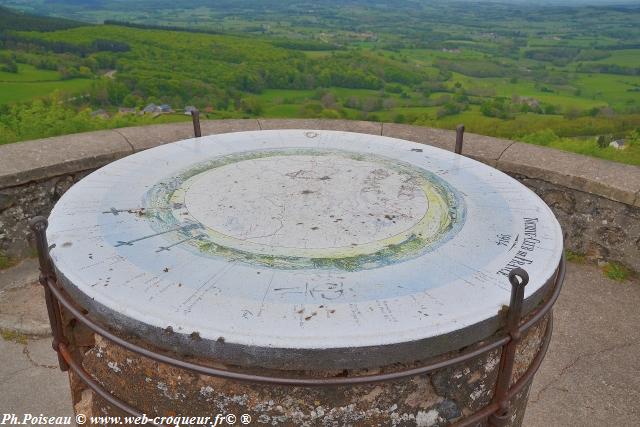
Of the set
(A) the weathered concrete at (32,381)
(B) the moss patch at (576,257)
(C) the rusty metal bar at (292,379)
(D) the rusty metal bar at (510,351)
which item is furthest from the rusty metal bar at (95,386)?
(B) the moss patch at (576,257)

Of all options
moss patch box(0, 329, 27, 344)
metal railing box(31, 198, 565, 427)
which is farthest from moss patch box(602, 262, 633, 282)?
moss patch box(0, 329, 27, 344)

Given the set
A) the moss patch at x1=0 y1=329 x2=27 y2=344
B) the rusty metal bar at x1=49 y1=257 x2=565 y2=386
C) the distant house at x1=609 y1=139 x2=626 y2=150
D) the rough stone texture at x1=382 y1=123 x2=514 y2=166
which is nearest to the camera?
the rusty metal bar at x1=49 y1=257 x2=565 y2=386

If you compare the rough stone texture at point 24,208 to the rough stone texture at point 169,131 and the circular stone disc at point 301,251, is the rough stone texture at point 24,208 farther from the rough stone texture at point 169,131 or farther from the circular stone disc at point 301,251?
the circular stone disc at point 301,251

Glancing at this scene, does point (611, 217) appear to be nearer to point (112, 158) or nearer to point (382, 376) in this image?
point (382, 376)

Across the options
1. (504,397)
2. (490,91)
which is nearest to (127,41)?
(490,91)

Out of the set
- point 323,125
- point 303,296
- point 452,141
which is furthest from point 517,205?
point 323,125

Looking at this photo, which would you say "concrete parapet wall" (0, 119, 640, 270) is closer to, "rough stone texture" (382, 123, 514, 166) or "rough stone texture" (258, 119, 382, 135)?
"rough stone texture" (382, 123, 514, 166)
